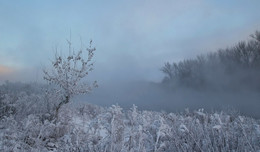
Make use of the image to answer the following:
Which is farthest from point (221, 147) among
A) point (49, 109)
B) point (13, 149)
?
point (49, 109)

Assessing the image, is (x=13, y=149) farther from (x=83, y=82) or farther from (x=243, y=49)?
(x=243, y=49)

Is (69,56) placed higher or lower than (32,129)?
higher

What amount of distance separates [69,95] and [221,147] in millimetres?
6699

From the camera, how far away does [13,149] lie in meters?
4.63

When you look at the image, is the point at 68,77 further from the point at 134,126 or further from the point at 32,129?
the point at 134,126

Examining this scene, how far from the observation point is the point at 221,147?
3.84 metres

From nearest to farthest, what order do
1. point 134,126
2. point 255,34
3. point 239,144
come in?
point 239,144, point 134,126, point 255,34

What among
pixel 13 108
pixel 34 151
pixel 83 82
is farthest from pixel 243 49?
pixel 34 151

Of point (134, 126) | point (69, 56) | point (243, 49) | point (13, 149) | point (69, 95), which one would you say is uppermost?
point (243, 49)

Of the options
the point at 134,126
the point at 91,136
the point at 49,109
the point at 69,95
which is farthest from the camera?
the point at 49,109

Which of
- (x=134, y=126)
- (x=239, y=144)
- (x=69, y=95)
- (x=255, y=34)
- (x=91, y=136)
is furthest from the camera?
(x=255, y=34)

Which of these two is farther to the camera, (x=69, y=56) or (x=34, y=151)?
(x=69, y=56)

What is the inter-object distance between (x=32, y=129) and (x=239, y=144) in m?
5.60

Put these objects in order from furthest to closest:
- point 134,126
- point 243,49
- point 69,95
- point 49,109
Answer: point 243,49, point 49,109, point 69,95, point 134,126
